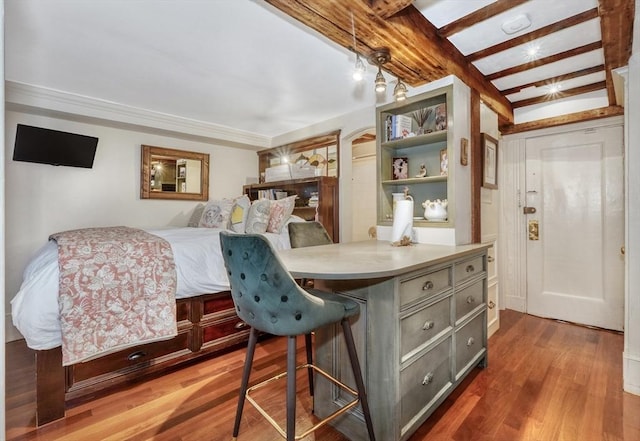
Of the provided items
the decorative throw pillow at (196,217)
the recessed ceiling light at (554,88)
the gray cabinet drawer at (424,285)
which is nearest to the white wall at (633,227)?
the recessed ceiling light at (554,88)

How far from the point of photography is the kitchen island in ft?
4.44

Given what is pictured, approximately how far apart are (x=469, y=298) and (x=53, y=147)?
4.10m

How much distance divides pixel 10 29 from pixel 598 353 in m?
4.84

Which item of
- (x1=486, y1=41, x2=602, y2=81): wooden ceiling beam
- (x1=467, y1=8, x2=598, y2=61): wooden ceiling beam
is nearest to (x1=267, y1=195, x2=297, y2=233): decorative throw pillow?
(x1=467, y1=8, x2=598, y2=61): wooden ceiling beam

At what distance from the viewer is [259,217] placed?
3.08 metres

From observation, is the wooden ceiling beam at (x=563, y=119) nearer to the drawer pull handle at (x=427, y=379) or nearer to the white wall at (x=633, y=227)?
the white wall at (x=633, y=227)

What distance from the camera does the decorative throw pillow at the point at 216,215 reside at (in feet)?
10.9

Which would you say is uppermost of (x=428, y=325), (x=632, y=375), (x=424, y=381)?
(x=428, y=325)

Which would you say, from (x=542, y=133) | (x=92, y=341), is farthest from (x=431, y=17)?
(x=92, y=341)

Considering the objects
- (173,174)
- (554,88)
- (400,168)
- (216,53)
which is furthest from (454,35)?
(173,174)

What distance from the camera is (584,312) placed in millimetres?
3049

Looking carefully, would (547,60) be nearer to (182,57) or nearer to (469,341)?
(469,341)

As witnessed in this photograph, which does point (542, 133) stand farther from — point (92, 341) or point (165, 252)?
point (92, 341)

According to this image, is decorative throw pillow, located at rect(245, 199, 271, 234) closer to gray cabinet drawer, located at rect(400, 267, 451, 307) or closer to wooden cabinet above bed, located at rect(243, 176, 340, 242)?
wooden cabinet above bed, located at rect(243, 176, 340, 242)
